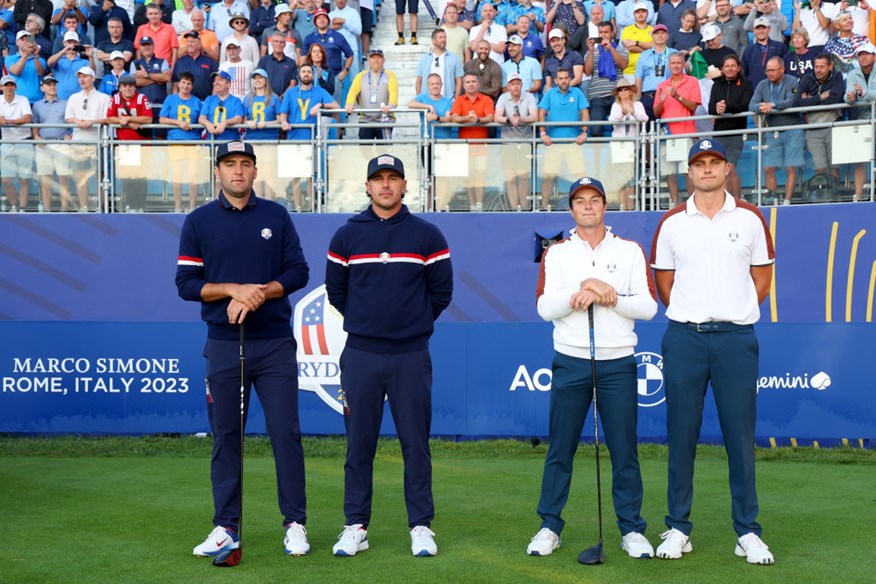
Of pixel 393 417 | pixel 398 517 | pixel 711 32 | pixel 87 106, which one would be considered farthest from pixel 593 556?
pixel 87 106

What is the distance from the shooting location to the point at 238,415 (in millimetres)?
6156

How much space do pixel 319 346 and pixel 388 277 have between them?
17.2 ft

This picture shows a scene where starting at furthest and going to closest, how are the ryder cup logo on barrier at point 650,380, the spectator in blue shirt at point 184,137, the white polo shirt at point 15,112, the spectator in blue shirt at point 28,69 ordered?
the spectator in blue shirt at point 28,69 → the white polo shirt at point 15,112 → the spectator in blue shirt at point 184,137 → the ryder cup logo on barrier at point 650,380

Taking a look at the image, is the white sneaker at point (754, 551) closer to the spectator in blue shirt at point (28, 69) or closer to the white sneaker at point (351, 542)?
the white sneaker at point (351, 542)

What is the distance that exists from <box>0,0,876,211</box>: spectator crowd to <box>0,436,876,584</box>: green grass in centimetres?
363

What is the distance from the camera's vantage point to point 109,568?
577 cm

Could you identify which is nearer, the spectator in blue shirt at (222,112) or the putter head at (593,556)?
the putter head at (593,556)

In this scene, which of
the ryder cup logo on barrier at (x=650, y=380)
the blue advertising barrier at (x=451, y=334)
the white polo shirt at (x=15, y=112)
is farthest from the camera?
the white polo shirt at (x=15, y=112)

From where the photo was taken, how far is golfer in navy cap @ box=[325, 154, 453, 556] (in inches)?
241

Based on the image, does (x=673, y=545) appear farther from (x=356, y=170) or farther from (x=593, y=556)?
(x=356, y=170)

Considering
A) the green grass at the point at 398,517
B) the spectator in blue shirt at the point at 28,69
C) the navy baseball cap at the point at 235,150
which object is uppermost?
the spectator in blue shirt at the point at 28,69

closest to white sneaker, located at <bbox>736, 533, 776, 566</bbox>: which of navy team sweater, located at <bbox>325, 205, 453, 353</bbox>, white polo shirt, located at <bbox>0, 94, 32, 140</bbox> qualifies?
A: navy team sweater, located at <bbox>325, 205, 453, 353</bbox>

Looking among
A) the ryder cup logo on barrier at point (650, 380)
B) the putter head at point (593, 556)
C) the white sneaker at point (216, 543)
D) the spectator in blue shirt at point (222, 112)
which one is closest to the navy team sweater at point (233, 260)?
the white sneaker at point (216, 543)

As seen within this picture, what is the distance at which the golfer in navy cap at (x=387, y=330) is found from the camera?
6.12 meters
